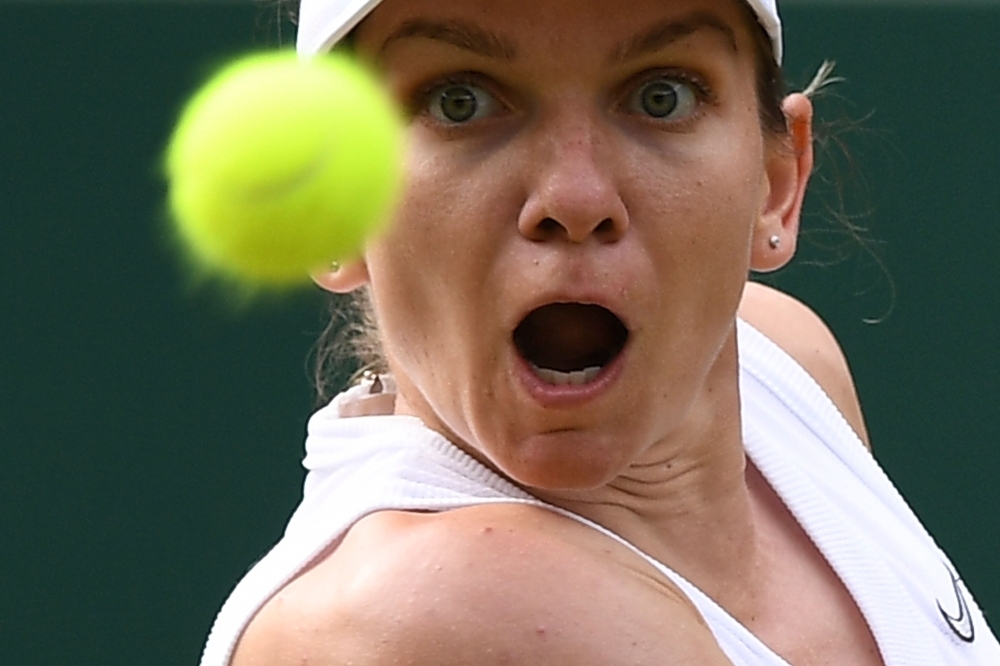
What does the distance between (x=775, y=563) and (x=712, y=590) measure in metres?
0.10

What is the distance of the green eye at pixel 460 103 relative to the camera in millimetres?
926

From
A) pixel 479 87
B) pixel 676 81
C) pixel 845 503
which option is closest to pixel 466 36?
pixel 479 87

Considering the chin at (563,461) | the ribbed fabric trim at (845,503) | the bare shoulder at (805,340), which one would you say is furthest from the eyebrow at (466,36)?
the bare shoulder at (805,340)

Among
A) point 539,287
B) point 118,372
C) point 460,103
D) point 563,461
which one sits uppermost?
point 460,103

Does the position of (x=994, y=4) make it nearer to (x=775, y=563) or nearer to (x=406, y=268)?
(x=775, y=563)

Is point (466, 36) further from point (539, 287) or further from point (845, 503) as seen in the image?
point (845, 503)

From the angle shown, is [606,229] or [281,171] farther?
[606,229]

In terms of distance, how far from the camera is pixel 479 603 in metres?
Answer: 0.89

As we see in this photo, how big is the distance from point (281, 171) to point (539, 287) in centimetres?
17

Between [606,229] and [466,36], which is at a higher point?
[466,36]

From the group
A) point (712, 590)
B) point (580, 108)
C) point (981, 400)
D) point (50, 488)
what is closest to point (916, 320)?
point (981, 400)

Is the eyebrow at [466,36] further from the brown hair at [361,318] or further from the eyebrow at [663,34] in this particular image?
the brown hair at [361,318]

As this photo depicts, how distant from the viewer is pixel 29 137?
2.26m

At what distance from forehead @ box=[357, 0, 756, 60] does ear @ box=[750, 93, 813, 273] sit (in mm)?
218
